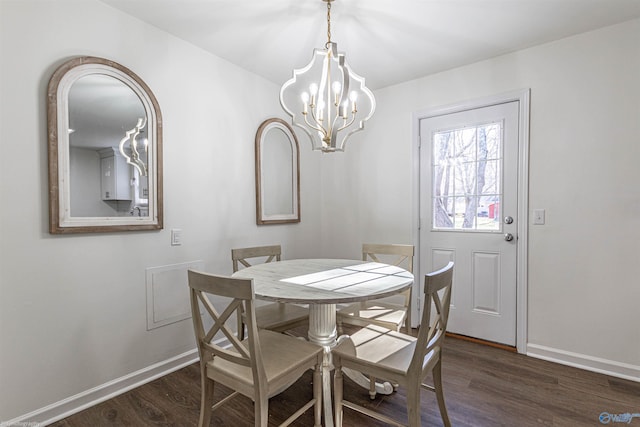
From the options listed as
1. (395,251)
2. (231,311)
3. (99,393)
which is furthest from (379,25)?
(99,393)

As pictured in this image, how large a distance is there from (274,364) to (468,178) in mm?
2285

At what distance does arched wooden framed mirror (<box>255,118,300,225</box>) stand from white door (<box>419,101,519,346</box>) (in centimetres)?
130

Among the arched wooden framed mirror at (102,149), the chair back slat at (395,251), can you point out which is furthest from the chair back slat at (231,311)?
the chair back slat at (395,251)

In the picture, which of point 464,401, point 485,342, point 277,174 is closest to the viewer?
point 464,401

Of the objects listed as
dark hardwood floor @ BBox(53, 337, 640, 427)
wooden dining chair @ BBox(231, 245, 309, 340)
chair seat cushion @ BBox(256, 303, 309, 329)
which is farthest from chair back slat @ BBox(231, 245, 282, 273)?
dark hardwood floor @ BBox(53, 337, 640, 427)

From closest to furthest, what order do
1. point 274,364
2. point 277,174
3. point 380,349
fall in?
point 274,364 < point 380,349 < point 277,174

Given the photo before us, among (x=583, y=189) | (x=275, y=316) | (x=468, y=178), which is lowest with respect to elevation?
(x=275, y=316)

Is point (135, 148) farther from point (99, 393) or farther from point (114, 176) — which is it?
point (99, 393)

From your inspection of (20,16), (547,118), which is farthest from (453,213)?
(20,16)

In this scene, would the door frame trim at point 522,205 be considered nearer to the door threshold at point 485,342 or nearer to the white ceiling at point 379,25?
the door threshold at point 485,342

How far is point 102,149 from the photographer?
1.89 meters

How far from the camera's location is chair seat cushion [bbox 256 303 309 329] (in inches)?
76.2

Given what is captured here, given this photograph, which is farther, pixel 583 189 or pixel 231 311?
pixel 583 189

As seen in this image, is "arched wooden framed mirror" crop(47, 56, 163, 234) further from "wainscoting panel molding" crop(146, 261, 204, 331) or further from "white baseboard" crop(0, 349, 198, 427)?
"white baseboard" crop(0, 349, 198, 427)
